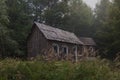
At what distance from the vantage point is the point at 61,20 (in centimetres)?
4738

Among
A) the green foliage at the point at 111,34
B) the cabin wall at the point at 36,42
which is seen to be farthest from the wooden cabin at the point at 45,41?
the green foliage at the point at 111,34

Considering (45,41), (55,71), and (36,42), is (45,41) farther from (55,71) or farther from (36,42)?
(55,71)

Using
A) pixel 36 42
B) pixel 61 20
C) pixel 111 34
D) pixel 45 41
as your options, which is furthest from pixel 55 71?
pixel 61 20

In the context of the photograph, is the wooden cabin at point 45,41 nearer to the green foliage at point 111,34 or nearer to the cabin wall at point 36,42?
the cabin wall at point 36,42

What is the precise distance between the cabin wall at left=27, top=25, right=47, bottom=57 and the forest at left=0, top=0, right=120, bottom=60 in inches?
188

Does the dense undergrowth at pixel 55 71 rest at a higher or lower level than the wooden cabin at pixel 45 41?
lower

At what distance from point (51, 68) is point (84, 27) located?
4181 centimetres

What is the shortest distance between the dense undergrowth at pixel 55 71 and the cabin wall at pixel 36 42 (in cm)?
1795

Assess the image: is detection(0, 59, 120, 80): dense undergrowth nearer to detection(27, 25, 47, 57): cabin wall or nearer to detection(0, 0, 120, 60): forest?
detection(27, 25, 47, 57): cabin wall

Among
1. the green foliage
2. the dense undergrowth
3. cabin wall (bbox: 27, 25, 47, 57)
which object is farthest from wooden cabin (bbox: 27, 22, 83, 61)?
the dense undergrowth

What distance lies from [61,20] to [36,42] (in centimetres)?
2162

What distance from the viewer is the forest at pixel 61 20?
32281mm

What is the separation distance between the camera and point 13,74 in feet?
20.3

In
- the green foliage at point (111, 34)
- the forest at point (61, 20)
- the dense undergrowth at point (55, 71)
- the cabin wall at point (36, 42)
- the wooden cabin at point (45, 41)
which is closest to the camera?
the dense undergrowth at point (55, 71)
